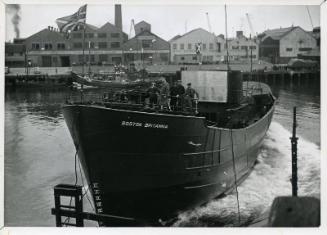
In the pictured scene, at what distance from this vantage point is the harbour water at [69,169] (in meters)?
14.6

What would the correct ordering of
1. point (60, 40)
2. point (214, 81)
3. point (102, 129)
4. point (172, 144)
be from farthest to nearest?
point (60, 40) → point (214, 81) → point (172, 144) → point (102, 129)

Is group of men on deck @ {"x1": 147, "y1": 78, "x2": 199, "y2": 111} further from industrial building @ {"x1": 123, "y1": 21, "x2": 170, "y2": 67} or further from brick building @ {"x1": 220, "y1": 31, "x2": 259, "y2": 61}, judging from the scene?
brick building @ {"x1": 220, "y1": 31, "x2": 259, "y2": 61}

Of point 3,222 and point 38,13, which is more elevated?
point 38,13

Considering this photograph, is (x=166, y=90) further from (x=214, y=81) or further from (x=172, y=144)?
(x=214, y=81)

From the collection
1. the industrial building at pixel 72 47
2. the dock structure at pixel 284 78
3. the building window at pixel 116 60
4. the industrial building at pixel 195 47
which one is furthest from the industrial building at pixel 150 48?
the dock structure at pixel 284 78

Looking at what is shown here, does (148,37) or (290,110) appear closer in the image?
(290,110)

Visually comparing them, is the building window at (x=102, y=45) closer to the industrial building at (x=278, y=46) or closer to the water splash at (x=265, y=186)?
the industrial building at (x=278, y=46)

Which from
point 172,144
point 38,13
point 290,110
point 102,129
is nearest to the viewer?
point 102,129

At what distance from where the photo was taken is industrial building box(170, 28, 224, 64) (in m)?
58.5

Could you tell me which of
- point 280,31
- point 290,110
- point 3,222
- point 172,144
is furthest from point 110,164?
point 280,31

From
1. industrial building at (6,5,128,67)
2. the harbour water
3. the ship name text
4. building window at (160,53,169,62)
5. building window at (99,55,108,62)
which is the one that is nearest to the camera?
the ship name text

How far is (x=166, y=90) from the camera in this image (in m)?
13.6

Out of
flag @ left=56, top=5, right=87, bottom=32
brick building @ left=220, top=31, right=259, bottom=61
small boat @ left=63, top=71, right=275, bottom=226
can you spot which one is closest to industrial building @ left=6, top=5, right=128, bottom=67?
brick building @ left=220, top=31, right=259, bottom=61

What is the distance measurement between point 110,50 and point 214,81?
160 ft
